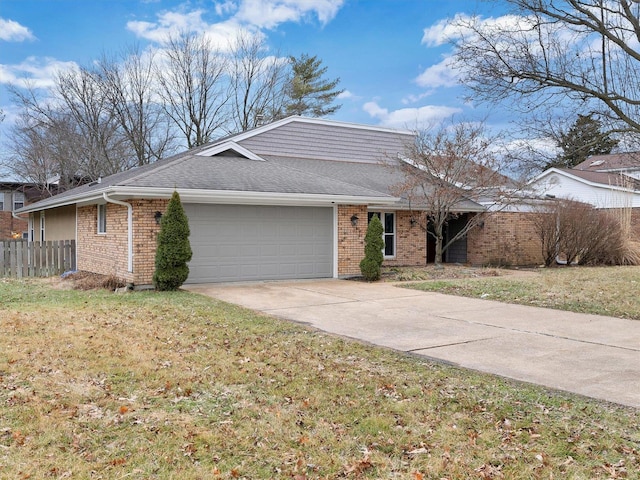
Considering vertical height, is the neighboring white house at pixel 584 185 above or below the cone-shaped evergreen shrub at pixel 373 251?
above

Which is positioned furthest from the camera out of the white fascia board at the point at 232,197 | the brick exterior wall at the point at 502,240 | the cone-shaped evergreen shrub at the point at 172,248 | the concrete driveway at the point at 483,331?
the brick exterior wall at the point at 502,240

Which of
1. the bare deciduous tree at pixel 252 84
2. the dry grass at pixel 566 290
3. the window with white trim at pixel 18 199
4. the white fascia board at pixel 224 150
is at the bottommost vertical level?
the dry grass at pixel 566 290

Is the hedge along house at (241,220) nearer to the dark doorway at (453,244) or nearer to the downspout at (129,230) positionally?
the downspout at (129,230)

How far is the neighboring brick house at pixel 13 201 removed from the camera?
34250 millimetres

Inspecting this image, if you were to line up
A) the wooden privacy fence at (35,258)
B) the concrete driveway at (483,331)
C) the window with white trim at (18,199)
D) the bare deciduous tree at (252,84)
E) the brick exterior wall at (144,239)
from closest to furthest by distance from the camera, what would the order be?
the concrete driveway at (483,331) < the brick exterior wall at (144,239) < the wooden privacy fence at (35,258) < the bare deciduous tree at (252,84) < the window with white trim at (18,199)

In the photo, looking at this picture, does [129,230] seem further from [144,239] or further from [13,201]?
[13,201]

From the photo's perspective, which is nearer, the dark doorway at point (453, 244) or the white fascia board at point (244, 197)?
the white fascia board at point (244, 197)

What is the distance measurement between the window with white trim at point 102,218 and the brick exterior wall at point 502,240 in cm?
1234

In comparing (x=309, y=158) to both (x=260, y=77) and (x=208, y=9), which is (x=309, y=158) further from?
(x=260, y=77)

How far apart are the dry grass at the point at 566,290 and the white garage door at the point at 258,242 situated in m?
2.94

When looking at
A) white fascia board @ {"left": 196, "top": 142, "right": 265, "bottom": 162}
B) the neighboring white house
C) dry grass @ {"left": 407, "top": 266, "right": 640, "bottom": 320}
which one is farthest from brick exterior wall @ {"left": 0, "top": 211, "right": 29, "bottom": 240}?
the neighboring white house

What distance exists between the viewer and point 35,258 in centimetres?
1563

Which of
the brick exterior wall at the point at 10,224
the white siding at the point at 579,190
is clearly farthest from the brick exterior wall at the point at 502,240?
the brick exterior wall at the point at 10,224

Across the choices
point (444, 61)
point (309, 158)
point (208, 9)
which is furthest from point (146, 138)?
point (444, 61)
